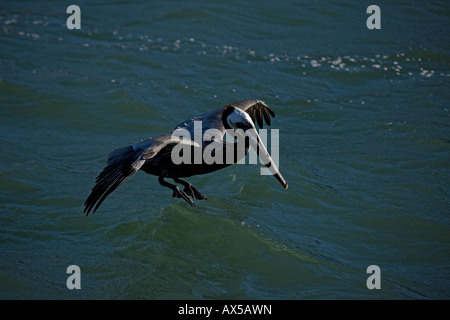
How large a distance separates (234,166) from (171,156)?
289 centimetres

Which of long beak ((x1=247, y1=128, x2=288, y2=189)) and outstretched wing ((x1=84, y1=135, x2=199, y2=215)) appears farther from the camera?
long beak ((x1=247, y1=128, x2=288, y2=189))

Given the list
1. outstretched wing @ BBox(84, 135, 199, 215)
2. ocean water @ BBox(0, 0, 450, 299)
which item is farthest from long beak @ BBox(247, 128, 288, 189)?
ocean water @ BBox(0, 0, 450, 299)

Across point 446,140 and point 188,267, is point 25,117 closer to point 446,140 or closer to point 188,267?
point 188,267

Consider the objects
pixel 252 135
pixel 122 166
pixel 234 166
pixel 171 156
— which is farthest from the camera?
pixel 234 166

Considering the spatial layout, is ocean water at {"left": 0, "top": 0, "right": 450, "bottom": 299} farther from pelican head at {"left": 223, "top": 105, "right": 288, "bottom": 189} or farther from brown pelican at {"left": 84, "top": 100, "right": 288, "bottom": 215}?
pelican head at {"left": 223, "top": 105, "right": 288, "bottom": 189}

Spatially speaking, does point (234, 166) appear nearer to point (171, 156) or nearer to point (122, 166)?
point (171, 156)

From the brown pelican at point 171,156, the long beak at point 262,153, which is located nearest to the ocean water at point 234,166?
the brown pelican at point 171,156

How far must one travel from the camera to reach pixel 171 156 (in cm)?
659

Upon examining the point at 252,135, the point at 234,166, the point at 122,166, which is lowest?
the point at 234,166

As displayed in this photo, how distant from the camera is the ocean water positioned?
6.65 meters

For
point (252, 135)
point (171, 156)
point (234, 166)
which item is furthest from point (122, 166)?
point (234, 166)

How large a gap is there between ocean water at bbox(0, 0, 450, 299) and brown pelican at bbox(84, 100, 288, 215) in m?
0.82

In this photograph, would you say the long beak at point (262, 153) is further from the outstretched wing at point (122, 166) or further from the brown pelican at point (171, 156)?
the outstretched wing at point (122, 166)
